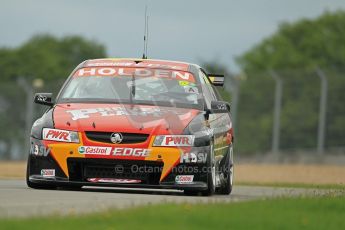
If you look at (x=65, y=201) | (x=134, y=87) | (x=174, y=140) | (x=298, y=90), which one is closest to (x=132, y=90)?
(x=134, y=87)

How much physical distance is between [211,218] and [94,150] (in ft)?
13.2

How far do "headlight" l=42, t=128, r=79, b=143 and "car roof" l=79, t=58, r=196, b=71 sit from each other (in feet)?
6.03

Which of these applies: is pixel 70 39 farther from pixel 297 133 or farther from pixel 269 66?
pixel 297 133

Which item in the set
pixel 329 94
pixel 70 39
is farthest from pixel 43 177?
pixel 70 39

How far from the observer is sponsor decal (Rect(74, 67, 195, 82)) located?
14.7 metres

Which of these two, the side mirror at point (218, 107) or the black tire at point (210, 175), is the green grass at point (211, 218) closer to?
the black tire at point (210, 175)

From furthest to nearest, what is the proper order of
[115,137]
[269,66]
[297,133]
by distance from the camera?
[269,66] < [297,133] < [115,137]

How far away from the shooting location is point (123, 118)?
44.2ft

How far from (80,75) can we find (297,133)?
1348 inches

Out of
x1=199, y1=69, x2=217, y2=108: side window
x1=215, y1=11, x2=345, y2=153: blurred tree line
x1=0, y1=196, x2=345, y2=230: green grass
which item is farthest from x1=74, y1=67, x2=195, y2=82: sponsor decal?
x1=215, y1=11, x2=345, y2=153: blurred tree line

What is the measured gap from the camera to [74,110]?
45.2ft

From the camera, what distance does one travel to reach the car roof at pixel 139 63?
14969 millimetres

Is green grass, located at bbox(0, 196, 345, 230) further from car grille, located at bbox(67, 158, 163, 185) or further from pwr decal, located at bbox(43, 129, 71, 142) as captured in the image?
pwr decal, located at bbox(43, 129, 71, 142)

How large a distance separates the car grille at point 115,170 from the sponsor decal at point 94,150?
11 centimetres
